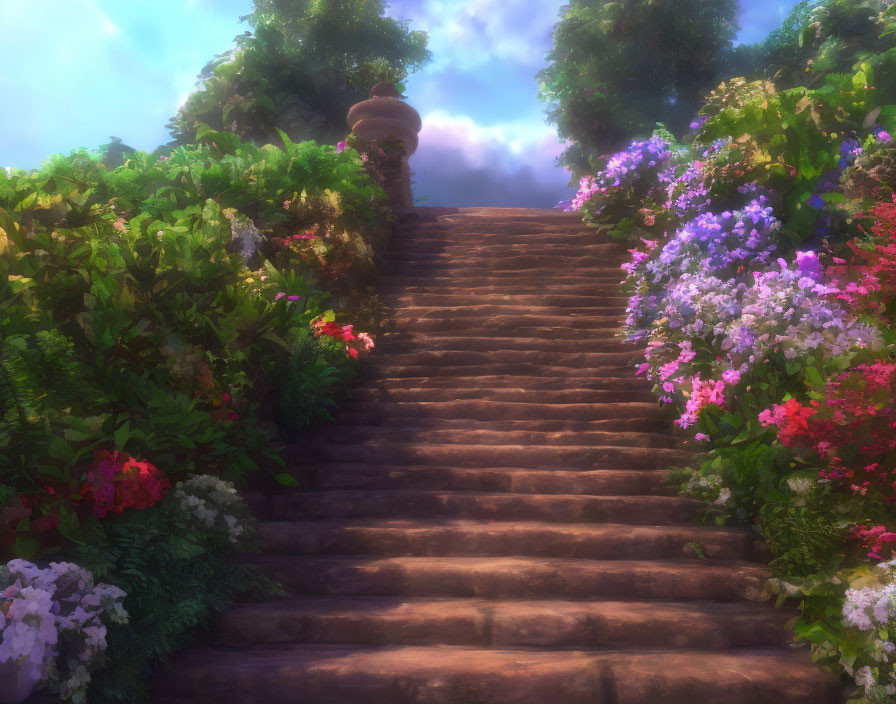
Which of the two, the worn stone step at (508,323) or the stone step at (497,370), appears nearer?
the stone step at (497,370)

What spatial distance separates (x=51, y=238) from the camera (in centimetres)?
449

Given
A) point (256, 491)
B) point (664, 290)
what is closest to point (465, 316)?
point (664, 290)

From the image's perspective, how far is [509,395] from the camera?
6.50m

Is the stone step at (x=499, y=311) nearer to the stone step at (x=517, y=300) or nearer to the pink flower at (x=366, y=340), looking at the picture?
the stone step at (x=517, y=300)

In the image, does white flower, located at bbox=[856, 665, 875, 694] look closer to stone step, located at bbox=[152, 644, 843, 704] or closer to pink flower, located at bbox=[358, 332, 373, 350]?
stone step, located at bbox=[152, 644, 843, 704]

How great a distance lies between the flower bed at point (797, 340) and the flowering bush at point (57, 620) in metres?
3.55

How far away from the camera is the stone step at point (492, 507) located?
4734 mm

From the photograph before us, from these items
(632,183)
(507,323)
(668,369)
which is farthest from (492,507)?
(632,183)

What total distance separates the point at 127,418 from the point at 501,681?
2684mm

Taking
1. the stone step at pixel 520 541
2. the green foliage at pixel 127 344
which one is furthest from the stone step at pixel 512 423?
the stone step at pixel 520 541

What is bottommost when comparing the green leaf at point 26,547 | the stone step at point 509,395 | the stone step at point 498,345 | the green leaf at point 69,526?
the green leaf at point 26,547

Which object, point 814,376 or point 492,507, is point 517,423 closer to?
Result: point 492,507

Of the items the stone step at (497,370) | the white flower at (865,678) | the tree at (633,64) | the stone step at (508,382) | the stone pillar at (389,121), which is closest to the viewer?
the white flower at (865,678)

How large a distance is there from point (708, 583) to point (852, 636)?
34.0 inches
